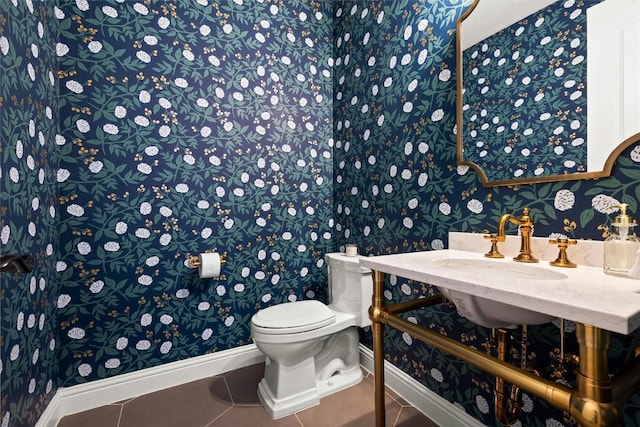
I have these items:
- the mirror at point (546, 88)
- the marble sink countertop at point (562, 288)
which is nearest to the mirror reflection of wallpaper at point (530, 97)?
the mirror at point (546, 88)

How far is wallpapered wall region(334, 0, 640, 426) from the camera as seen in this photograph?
1.02 m

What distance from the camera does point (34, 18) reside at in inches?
48.2

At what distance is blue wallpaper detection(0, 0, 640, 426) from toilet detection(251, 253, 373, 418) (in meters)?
0.22

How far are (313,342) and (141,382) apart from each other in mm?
Answer: 997

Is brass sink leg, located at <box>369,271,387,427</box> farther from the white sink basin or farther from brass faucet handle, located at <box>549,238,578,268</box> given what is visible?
brass faucet handle, located at <box>549,238,578,268</box>

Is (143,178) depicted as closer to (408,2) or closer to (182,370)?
(182,370)

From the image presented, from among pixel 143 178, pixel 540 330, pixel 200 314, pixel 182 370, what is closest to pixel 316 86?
pixel 143 178

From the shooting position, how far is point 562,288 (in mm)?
681

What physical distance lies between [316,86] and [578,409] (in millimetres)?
2114

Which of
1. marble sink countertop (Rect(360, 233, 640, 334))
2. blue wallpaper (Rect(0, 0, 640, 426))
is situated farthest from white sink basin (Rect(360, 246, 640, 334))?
blue wallpaper (Rect(0, 0, 640, 426))

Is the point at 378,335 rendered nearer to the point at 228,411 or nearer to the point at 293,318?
the point at 293,318

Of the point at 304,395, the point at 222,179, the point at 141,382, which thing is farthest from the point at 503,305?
the point at 141,382

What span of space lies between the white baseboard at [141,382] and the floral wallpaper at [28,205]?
9cm

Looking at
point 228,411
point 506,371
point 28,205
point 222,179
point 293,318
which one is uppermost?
point 222,179
